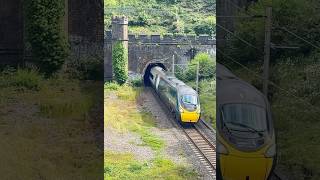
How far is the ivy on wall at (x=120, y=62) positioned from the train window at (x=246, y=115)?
4.24ft

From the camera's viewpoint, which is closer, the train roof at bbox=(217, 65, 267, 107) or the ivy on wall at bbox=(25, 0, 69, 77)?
the ivy on wall at bbox=(25, 0, 69, 77)

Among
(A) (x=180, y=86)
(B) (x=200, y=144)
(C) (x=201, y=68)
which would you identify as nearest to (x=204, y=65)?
(C) (x=201, y=68)

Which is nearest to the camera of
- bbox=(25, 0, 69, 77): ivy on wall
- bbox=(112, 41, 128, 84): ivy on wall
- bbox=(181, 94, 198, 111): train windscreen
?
bbox=(25, 0, 69, 77): ivy on wall

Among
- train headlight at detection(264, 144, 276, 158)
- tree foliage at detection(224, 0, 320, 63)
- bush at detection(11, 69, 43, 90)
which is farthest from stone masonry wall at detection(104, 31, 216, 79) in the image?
train headlight at detection(264, 144, 276, 158)

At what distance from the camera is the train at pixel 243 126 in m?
6.38

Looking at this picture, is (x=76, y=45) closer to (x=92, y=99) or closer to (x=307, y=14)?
(x=92, y=99)

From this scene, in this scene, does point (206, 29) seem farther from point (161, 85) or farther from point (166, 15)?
point (161, 85)

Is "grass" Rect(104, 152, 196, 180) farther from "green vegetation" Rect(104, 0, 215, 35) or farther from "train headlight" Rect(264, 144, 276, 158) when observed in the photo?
"green vegetation" Rect(104, 0, 215, 35)

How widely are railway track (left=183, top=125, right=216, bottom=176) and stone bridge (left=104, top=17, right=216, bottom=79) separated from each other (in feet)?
2.84

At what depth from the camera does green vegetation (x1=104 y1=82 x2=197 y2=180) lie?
20.9 feet

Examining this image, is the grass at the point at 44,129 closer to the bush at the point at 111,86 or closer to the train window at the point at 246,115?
the bush at the point at 111,86

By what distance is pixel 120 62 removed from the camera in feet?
20.9

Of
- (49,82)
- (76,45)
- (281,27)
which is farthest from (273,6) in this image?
(49,82)

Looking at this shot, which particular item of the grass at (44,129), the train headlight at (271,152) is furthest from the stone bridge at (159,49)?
the train headlight at (271,152)
